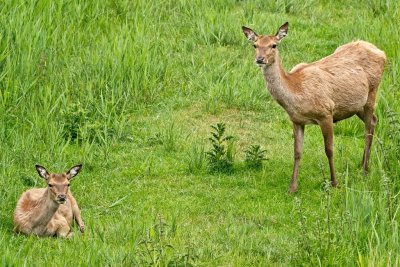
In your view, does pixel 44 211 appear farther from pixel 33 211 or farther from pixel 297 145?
pixel 297 145

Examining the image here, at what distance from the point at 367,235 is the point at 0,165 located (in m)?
3.79

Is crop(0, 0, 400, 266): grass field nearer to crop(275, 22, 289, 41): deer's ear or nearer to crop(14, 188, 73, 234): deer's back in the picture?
crop(14, 188, 73, 234): deer's back

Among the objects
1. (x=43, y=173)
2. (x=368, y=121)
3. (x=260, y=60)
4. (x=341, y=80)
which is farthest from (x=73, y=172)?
(x=368, y=121)

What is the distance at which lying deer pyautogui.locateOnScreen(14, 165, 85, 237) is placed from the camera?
9820 mm

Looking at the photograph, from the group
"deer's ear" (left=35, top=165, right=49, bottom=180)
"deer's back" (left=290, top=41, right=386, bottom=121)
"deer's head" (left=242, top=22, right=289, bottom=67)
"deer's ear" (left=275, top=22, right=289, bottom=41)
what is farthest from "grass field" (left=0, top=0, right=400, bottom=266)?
"deer's ear" (left=275, top=22, right=289, bottom=41)

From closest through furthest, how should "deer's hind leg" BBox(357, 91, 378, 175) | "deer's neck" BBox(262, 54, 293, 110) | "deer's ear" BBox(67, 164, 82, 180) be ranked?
1. "deer's ear" BBox(67, 164, 82, 180)
2. "deer's neck" BBox(262, 54, 293, 110)
3. "deer's hind leg" BBox(357, 91, 378, 175)

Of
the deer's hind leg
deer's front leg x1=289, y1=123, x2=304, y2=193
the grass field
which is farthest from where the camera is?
the deer's hind leg

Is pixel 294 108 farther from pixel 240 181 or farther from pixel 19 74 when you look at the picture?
pixel 19 74

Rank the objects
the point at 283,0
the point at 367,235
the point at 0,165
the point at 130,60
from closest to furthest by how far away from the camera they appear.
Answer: the point at 367,235 → the point at 0,165 → the point at 130,60 → the point at 283,0

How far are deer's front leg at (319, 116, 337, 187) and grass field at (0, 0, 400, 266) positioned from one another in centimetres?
13

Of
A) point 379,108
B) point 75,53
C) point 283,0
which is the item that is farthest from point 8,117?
point 283,0

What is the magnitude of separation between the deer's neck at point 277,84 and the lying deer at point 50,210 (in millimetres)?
2113

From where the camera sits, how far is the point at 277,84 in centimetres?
1085

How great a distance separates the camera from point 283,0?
16062mm
